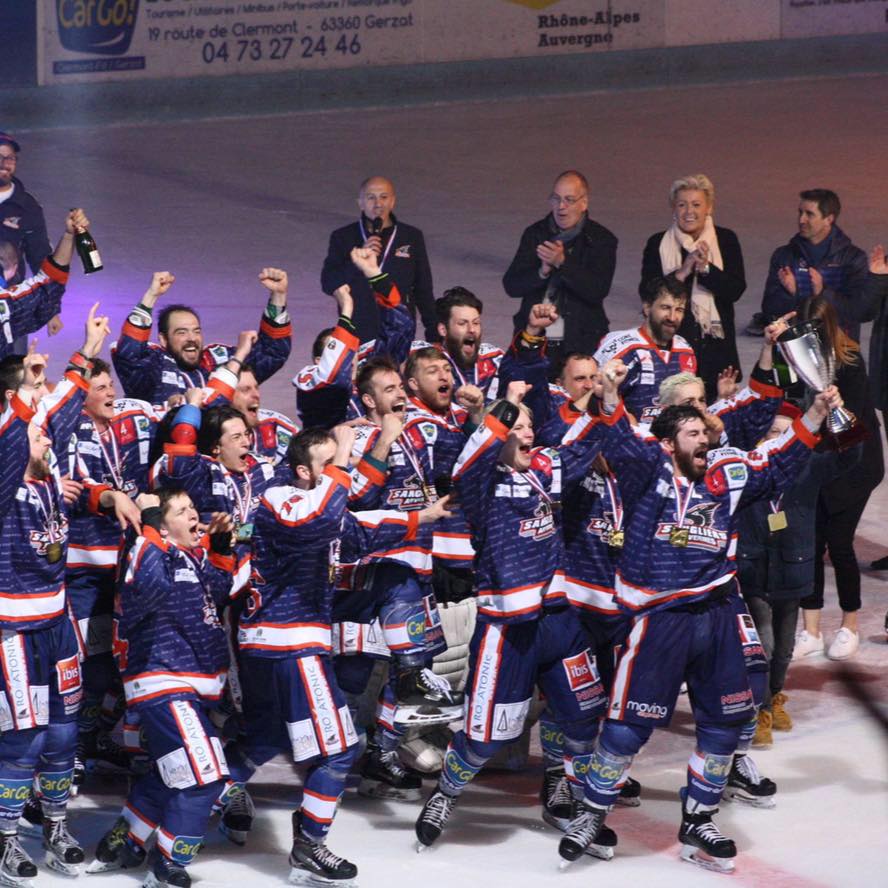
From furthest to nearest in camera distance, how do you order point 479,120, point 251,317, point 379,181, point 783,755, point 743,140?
point 479,120 < point 743,140 < point 251,317 < point 379,181 < point 783,755

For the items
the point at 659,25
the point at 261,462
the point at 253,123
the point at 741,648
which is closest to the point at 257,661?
the point at 261,462

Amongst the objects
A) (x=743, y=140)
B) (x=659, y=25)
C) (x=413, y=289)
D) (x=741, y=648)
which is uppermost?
(x=659, y=25)

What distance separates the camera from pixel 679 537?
7.79 metres

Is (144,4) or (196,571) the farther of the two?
(144,4)

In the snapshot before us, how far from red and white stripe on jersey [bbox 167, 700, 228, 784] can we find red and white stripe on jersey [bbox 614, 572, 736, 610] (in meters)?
1.79

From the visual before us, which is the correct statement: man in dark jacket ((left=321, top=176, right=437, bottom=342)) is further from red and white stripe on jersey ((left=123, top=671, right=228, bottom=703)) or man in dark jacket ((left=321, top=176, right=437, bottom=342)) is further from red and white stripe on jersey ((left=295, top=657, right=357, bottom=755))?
red and white stripe on jersey ((left=123, top=671, right=228, bottom=703))

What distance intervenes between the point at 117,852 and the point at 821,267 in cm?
561

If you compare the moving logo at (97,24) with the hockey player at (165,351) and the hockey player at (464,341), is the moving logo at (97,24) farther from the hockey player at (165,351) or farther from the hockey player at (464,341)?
the hockey player at (464,341)

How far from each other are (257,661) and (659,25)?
62.1ft

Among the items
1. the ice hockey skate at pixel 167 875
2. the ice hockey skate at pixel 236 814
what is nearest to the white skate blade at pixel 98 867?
the ice hockey skate at pixel 167 875

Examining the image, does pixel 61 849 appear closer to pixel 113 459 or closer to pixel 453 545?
pixel 113 459

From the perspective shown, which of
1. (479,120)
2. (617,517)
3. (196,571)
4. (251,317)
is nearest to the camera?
(196,571)

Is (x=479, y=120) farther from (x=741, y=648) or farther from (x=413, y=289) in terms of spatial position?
(x=741, y=648)

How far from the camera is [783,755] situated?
9.05 metres
